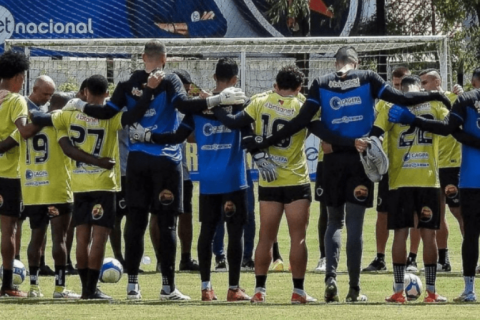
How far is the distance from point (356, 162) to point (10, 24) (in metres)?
24.9

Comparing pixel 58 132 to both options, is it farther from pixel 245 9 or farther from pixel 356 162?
pixel 245 9

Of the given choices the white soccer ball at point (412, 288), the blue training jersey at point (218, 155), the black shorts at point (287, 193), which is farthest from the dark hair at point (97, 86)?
the white soccer ball at point (412, 288)

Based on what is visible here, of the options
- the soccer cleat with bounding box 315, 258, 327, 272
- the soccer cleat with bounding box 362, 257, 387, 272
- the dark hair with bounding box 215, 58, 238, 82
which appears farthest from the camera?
the soccer cleat with bounding box 362, 257, 387, 272

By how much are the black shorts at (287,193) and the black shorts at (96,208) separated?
1504 millimetres

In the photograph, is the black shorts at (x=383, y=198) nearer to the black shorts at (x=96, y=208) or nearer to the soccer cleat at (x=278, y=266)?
the soccer cleat at (x=278, y=266)

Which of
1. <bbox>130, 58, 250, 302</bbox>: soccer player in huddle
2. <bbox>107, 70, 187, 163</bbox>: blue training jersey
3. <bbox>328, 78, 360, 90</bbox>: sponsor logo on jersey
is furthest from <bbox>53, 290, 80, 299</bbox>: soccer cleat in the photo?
<bbox>328, 78, 360, 90</bbox>: sponsor logo on jersey

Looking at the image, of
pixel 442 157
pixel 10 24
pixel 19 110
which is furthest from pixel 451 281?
pixel 10 24

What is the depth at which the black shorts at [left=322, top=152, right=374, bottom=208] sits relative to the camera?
1175 centimetres

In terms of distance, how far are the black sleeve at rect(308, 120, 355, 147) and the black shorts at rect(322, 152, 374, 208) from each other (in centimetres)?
16

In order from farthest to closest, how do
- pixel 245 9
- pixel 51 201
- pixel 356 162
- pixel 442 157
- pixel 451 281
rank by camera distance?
pixel 245 9, pixel 442 157, pixel 451 281, pixel 51 201, pixel 356 162

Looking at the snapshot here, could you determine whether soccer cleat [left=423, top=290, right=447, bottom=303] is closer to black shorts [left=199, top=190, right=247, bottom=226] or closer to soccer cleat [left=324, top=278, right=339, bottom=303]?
soccer cleat [left=324, top=278, right=339, bottom=303]

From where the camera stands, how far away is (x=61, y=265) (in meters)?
12.5

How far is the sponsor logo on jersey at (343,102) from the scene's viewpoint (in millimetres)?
11734

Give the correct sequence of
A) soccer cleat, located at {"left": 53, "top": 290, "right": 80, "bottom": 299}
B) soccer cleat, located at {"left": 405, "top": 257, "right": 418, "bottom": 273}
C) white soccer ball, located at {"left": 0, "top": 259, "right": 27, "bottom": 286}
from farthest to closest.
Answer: soccer cleat, located at {"left": 405, "top": 257, "right": 418, "bottom": 273}
white soccer ball, located at {"left": 0, "top": 259, "right": 27, "bottom": 286}
soccer cleat, located at {"left": 53, "top": 290, "right": 80, "bottom": 299}
